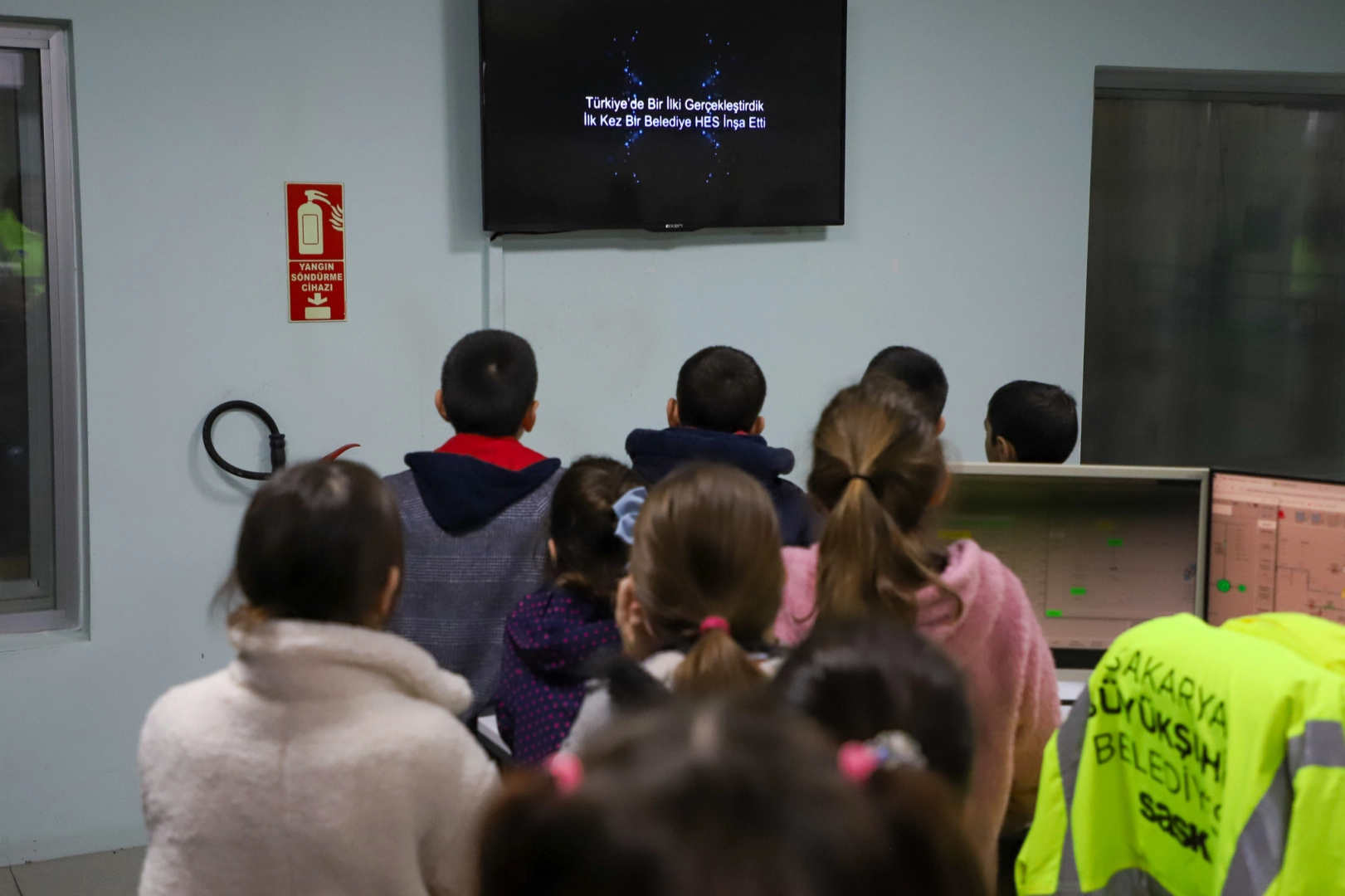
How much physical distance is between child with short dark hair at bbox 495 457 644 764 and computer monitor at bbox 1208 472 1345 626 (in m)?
1.00

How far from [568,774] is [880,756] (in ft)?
0.62

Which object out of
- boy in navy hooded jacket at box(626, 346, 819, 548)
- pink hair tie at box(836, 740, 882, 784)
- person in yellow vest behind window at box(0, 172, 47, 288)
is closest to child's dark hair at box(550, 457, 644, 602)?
boy in navy hooded jacket at box(626, 346, 819, 548)

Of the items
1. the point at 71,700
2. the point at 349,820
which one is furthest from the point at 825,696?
the point at 71,700

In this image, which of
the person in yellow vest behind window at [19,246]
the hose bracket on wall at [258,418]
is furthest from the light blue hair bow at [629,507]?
the person in yellow vest behind window at [19,246]

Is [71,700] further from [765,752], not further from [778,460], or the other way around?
[765,752]

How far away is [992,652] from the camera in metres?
1.69

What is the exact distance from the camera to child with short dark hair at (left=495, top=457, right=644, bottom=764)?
5.61 feet

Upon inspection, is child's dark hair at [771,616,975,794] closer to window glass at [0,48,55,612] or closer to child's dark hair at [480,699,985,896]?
child's dark hair at [480,699,985,896]

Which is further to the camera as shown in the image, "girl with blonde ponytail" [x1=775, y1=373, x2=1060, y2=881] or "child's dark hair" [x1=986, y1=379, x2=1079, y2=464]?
"child's dark hair" [x1=986, y1=379, x2=1079, y2=464]

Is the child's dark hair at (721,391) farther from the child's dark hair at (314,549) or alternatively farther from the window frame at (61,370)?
the window frame at (61,370)

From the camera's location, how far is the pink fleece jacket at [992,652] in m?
1.62

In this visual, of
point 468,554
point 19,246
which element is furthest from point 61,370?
point 468,554

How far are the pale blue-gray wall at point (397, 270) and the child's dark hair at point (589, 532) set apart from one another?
5.25 feet

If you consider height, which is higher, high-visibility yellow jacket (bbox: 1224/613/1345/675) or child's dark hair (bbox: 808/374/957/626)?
child's dark hair (bbox: 808/374/957/626)
